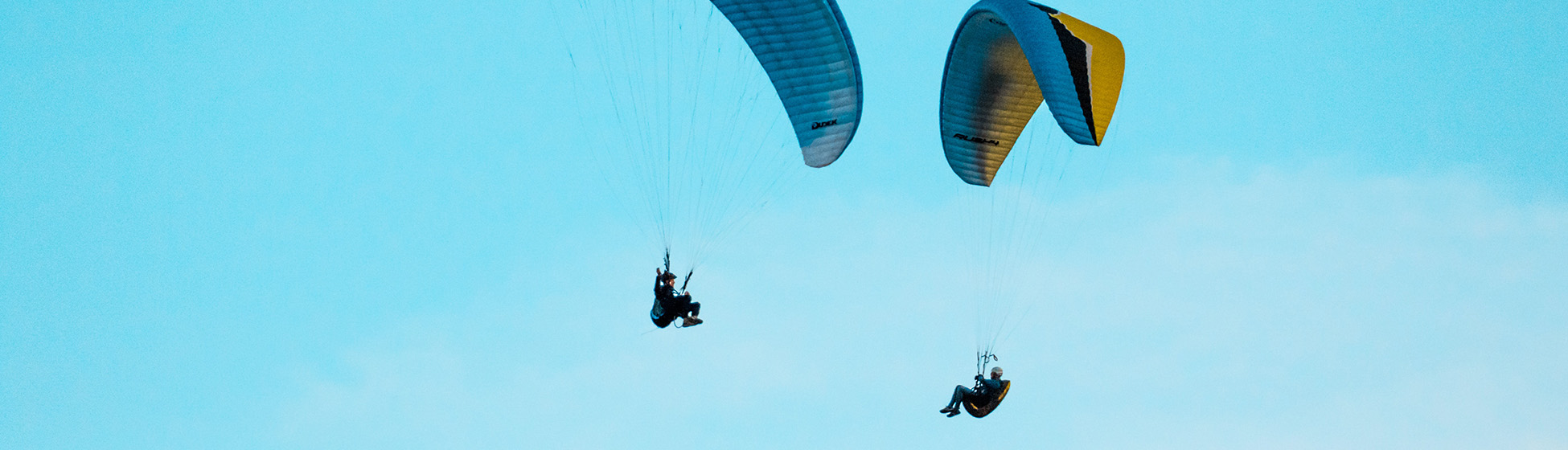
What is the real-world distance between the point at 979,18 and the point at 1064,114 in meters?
3.15

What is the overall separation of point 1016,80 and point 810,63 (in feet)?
11.3

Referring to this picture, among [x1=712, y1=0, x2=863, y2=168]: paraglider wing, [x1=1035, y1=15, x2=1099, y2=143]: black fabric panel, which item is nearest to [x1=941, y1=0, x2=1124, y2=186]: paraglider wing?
[x1=1035, y1=15, x2=1099, y2=143]: black fabric panel

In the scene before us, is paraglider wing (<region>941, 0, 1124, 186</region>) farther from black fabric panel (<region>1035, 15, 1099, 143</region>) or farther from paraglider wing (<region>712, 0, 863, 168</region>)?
paraglider wing (<region>712, 0, 863, 168</region>)

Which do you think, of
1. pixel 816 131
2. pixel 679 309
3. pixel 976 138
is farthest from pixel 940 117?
pixel 679 309

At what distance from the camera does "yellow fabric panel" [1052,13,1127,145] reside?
1062 inches

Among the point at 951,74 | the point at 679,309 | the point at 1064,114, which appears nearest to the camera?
the point at 1064,114

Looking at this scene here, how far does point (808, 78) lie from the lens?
28969mm

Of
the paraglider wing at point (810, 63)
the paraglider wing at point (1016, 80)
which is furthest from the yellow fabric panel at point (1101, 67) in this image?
the paraglider wing at point (810, 63)

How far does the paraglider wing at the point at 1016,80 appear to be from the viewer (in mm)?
26938

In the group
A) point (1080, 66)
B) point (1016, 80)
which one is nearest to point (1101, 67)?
point (1080, 66)

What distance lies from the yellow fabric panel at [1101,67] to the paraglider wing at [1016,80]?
0.06 ft

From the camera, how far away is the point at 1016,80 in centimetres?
3083

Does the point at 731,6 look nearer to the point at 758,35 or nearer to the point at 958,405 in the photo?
the point at 758,35

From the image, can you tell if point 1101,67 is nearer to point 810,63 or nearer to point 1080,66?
point 1080,66
